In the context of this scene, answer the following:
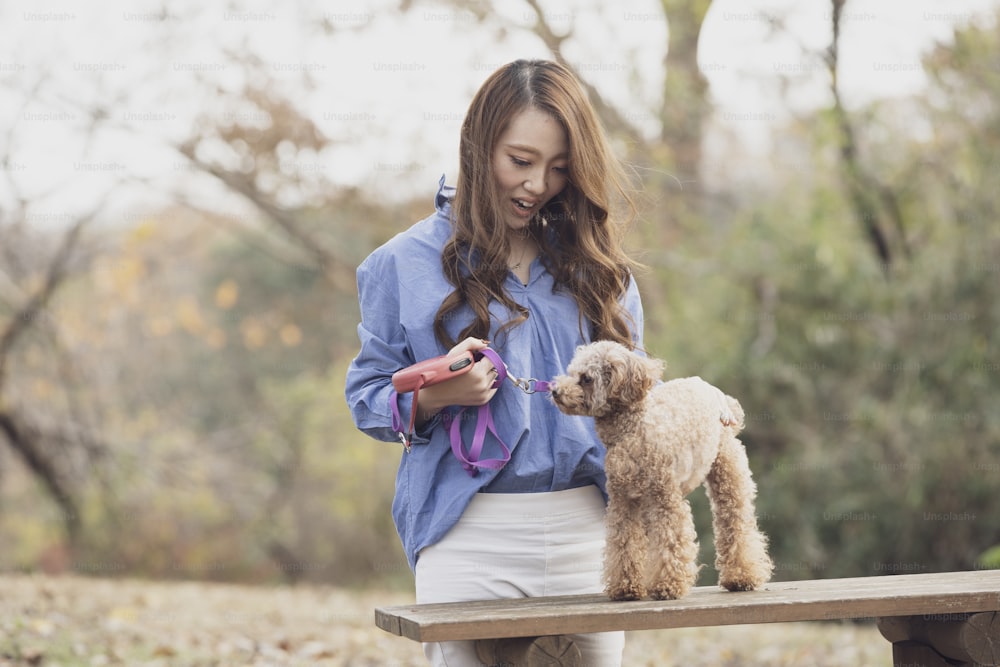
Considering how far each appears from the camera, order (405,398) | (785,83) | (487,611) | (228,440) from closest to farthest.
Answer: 1. (487,611)
2. (405,398)
3. (785,83)
4. (228,440)

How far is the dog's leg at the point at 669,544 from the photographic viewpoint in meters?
2.80

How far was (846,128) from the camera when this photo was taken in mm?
9180

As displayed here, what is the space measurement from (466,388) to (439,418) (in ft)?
0.78

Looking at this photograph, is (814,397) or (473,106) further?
(814,397)

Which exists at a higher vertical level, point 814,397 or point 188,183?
point 188,183

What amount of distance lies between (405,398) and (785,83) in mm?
7997

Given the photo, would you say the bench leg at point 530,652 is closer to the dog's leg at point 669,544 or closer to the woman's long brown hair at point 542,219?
the dog's leg at point 669,544

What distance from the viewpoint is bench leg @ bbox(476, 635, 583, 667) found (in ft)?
8.80

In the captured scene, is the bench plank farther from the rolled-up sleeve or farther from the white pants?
the rolled-up sleeve

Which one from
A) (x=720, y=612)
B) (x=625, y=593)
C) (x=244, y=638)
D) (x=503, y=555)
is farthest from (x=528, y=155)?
(x=244, y=638)

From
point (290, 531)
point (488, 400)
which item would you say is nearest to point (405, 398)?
point (488, 400)

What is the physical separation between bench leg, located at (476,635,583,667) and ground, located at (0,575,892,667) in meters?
3.32

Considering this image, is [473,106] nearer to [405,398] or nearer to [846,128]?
[405,398]

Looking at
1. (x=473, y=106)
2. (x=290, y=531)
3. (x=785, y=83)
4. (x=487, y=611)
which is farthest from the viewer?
(x=290, y=531)
